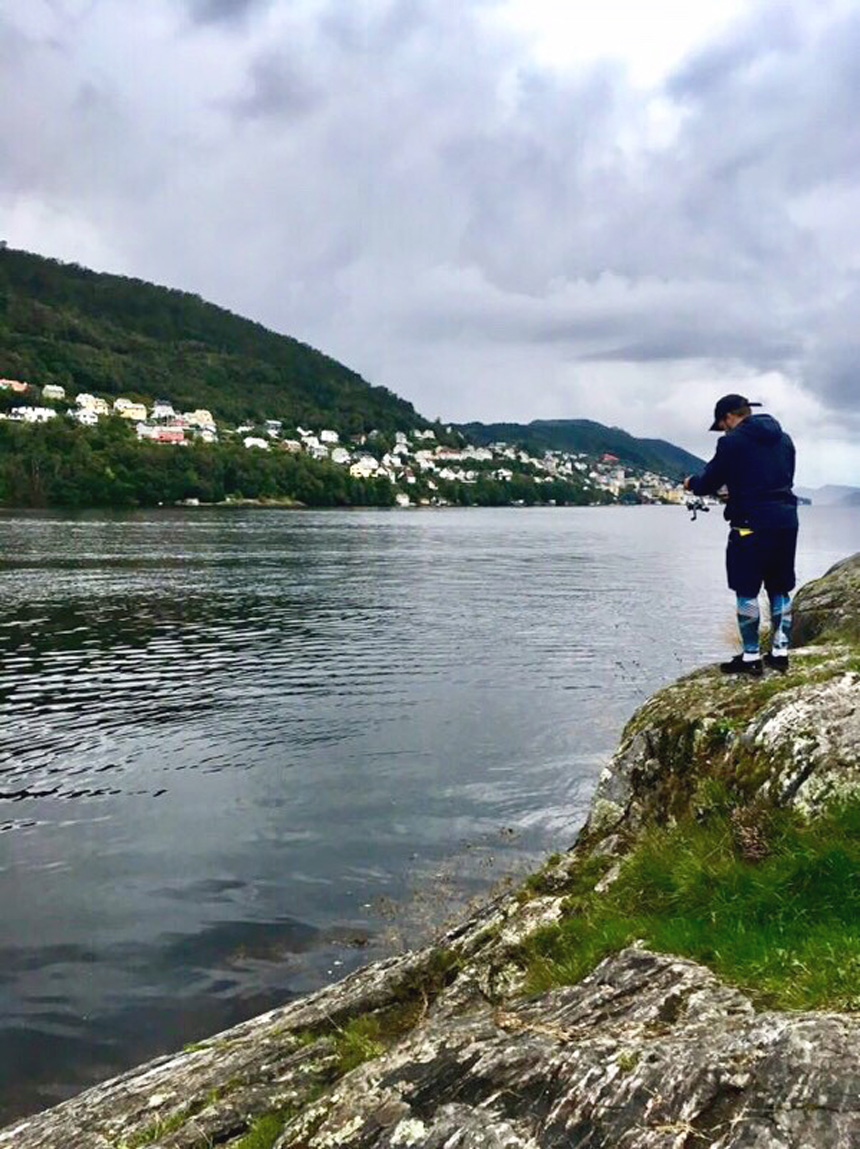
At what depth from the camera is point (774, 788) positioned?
253 inches

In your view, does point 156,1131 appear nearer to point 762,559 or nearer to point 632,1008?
point 632,1008

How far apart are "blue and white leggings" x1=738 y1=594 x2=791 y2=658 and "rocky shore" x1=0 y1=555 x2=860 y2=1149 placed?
0.94ft

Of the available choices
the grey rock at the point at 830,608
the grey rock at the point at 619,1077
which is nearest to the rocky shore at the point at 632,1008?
the grey rock at the point at 619,1077

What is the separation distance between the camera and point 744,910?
5.37 metres

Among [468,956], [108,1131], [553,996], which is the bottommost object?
[108,1131]

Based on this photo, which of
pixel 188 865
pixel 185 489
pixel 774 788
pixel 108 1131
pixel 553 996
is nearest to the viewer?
pixel 553 996

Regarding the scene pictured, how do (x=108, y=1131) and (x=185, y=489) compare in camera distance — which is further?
(x=185, y=489)

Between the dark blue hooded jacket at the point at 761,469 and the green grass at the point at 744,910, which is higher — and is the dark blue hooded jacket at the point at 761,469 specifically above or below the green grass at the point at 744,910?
above

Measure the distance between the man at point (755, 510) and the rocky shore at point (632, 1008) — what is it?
49 cm

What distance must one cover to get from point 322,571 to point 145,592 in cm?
1640

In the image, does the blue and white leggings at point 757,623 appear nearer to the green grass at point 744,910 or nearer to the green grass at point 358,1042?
the green grass at point 744,910

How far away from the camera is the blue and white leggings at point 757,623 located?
8.78 m

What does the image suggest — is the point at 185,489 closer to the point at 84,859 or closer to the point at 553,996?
the point at 84,859

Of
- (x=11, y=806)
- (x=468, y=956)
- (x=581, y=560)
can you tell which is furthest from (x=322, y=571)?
(x=468, y=956)
